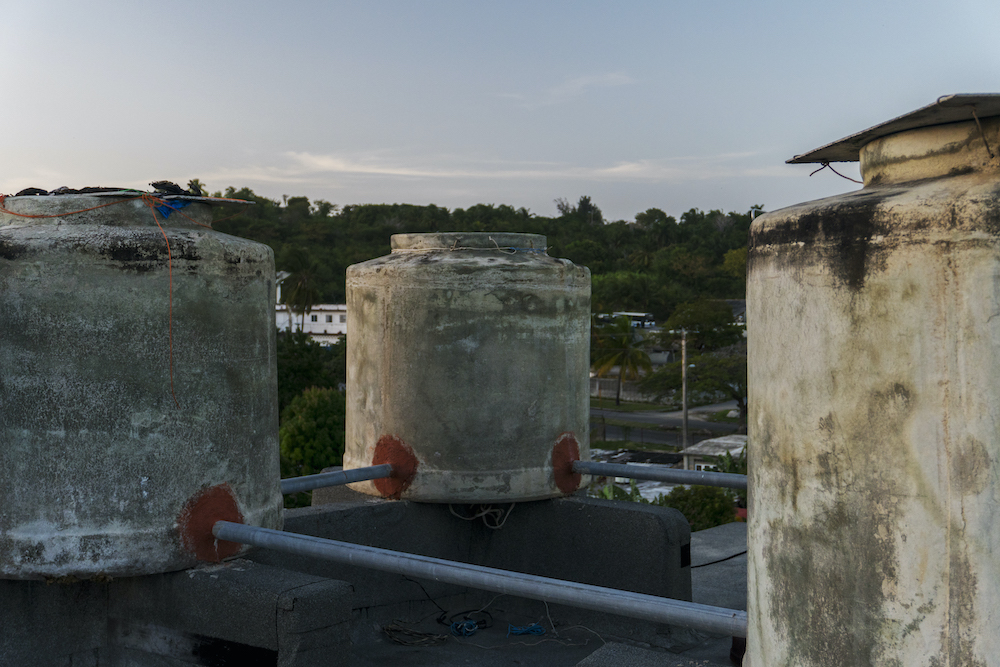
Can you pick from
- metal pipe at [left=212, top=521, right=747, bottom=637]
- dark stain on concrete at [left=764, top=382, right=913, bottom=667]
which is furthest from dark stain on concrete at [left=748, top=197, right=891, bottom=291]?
metal pipe at [left=212, top=521, right=747, bottom=637]

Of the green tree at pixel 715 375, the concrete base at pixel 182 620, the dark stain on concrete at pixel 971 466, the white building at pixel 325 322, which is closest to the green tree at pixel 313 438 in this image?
the concrete base at pixel 182 620

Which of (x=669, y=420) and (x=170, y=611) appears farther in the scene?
(x=669, y=420)

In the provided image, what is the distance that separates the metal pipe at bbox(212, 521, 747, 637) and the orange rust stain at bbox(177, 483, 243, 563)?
71 millimetres

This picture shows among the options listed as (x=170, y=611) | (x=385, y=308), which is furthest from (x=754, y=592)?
(x=385, y=308)

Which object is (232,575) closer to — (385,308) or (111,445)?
(111,445)

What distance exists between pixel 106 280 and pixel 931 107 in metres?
4.12

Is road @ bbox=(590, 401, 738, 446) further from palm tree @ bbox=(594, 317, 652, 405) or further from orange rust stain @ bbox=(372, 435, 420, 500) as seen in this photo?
orange rust stain @ bbox=(372, 435, 420, 500)

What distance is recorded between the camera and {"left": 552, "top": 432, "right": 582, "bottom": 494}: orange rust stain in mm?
7938

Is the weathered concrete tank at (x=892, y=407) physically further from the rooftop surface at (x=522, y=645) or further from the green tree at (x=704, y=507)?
the green tree at (x=704, y=507)

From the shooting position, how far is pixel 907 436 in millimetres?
2764

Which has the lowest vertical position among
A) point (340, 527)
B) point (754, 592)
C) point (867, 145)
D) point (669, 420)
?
point (669, 420)

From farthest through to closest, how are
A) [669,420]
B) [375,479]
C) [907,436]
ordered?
[669,420], [375,479], [907,436]

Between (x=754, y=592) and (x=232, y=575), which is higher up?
(x=754, y=592)

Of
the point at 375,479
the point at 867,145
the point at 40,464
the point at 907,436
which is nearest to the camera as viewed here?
the point at 907,436
